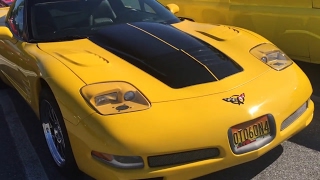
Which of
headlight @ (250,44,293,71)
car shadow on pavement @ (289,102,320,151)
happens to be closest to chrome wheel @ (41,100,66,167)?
headlight @ (250,44,293,71)

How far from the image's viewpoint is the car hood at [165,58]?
2.76 metres

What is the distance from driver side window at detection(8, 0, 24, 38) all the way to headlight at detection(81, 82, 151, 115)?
1.54 metres

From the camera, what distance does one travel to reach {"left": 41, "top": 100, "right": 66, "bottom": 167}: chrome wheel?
9.96ft

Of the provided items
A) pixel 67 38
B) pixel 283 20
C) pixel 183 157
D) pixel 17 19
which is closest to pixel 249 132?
pixel 183 157

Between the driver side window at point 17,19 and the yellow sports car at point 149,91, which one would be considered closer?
the yellow sports car at point 149,91

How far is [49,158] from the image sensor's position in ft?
11.1

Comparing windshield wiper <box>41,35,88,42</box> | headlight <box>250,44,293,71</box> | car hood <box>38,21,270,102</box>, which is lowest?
headlight <box>250,44,293,71</box>

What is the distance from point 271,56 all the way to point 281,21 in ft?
4.81

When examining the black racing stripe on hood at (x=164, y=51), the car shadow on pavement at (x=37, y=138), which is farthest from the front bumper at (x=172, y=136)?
the car shadow on pavement at (x=37, y=138)

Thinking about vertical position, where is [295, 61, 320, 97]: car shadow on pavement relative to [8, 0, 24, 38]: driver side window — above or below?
below

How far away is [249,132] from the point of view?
2531 mm

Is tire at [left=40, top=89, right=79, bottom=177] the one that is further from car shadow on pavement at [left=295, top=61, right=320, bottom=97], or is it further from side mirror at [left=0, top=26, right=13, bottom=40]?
car shadow on pavement at [left=295, top=61, right=320, bottom=97]

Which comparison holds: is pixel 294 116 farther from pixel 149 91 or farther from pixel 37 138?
pixel 37 138

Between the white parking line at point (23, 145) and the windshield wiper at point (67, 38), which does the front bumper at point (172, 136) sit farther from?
the windshield wiper at point (67, 38)
